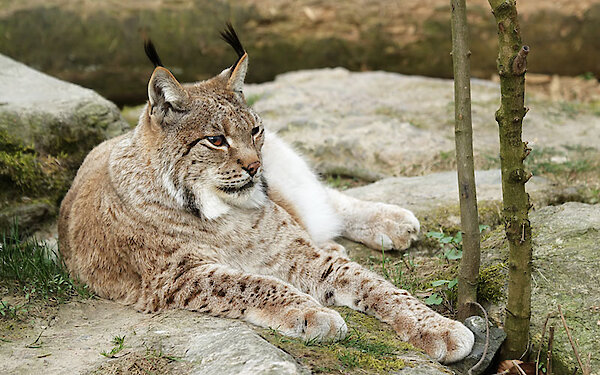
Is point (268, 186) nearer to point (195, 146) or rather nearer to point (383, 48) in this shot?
point (195, 146)

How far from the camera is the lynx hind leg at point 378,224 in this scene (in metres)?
4.50

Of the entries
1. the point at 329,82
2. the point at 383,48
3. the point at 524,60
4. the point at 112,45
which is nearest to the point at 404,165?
the point at 329,82

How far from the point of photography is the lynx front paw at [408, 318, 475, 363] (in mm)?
3133

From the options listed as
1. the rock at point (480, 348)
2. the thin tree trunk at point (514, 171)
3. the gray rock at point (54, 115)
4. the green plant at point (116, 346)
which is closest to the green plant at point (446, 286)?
the rock at point (480, 348)

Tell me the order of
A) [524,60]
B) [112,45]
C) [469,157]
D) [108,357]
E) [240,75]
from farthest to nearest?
[112,45], [240,75], [469,157], [108,357], [524,60]

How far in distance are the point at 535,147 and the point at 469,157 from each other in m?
3.70

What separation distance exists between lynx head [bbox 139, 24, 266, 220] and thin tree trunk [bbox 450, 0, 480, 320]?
3.62ft

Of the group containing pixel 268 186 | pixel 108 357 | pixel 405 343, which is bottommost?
pixel 108 357

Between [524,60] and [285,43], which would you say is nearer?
[524,60]

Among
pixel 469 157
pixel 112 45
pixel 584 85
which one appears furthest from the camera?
pixel 584 85

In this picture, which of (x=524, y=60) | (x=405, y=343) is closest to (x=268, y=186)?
(x=405, y=343)

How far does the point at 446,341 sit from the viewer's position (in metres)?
3.17

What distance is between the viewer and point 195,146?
3.61 m

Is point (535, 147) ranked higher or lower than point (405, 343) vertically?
higher
